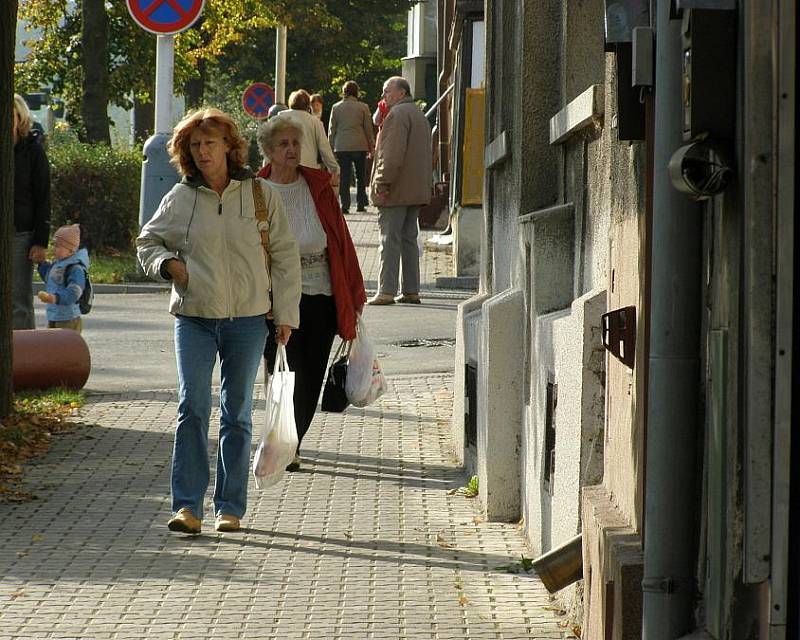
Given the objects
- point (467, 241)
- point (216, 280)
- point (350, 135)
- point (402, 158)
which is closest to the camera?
point (216, 280)

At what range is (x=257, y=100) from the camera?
117 feet

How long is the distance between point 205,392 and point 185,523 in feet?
1.84

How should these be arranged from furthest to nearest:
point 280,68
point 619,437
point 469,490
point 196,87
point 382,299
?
point 196,87, point 280,68, point 382,299, point 469,490, point 619,437

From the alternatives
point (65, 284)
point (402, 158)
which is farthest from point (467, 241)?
point (65, 284)

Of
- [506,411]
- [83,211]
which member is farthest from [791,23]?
[83,211]

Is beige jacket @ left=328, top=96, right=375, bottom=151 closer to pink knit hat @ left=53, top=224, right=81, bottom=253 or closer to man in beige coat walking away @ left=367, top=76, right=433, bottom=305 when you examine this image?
man in beige coat walking away @ left=367, top=76, right=433, bottom=305

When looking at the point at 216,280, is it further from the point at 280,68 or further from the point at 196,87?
the point at 196,87

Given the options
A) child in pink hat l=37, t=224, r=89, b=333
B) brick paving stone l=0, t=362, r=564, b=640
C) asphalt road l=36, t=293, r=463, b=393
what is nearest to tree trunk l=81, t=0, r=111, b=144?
asphalt road l=36, t=293, r=463, b=393

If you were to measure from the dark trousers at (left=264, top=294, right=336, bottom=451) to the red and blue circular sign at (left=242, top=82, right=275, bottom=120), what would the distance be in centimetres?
2697

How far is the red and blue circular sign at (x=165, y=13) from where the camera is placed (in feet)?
52.7

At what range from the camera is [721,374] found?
4062 millimetres

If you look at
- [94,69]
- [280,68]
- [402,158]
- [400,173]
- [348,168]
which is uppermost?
[280,68]

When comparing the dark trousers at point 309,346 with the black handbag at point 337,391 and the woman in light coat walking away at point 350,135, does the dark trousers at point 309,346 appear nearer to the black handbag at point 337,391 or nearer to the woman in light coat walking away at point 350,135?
the black handbag at point 337,391

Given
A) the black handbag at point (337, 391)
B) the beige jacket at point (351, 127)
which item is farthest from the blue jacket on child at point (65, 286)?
the beige jacket at point (351, 127)
